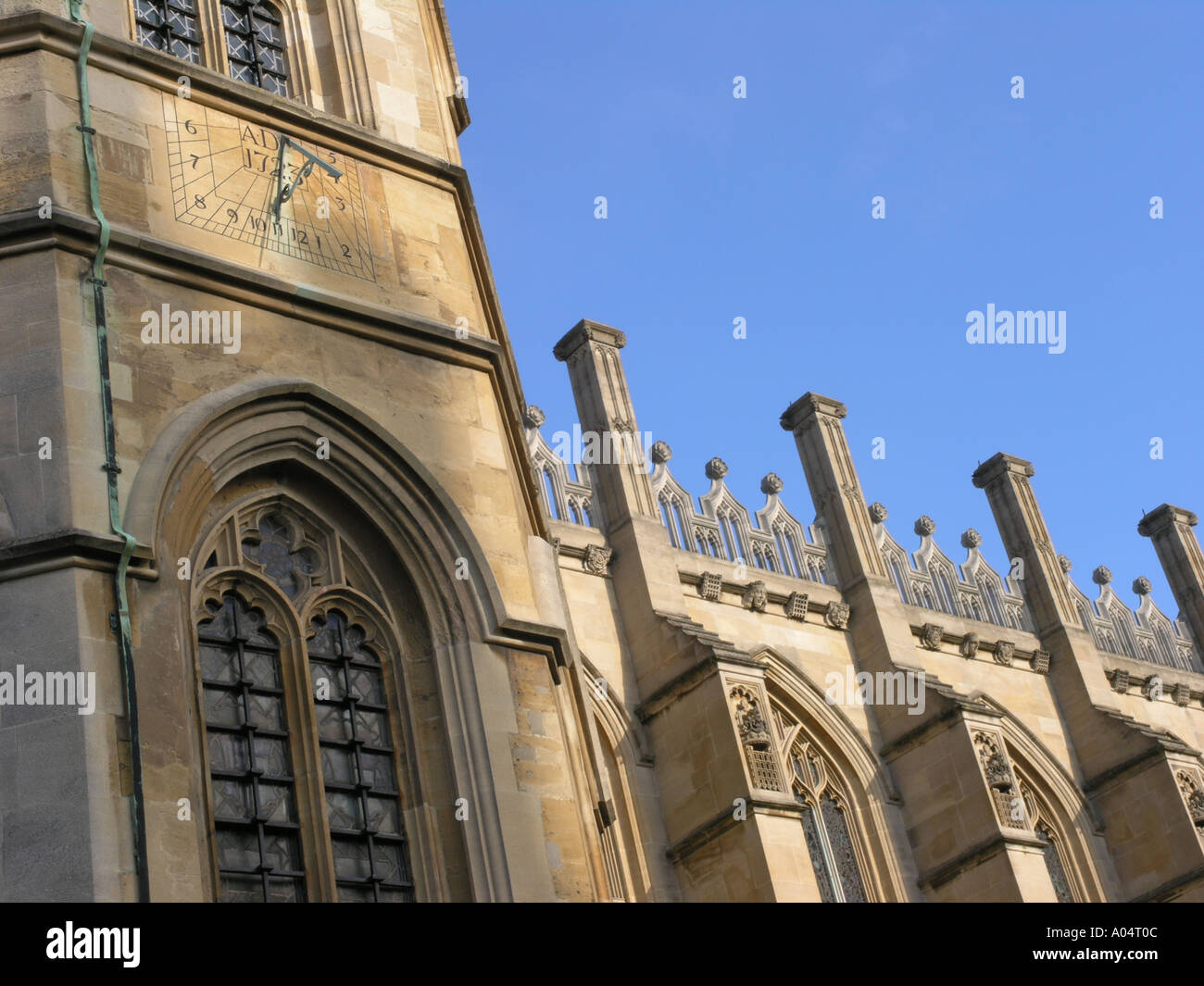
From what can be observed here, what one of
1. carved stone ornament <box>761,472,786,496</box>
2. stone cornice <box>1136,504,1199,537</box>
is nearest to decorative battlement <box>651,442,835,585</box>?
carved stone ornament <box>761,472,786,496</box>

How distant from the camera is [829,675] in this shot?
68.5ft

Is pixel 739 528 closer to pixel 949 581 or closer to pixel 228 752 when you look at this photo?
pixel 949 581

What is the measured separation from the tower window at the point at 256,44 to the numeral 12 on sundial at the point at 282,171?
36.2 inches

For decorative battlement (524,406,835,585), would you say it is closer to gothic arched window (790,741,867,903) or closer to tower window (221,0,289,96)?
gothic arched window (790,741,867,903)

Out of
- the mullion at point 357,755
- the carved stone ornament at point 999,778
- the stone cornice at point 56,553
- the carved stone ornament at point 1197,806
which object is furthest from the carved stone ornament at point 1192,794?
the stone cornice at point 56,553

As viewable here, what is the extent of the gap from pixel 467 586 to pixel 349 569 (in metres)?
0.66

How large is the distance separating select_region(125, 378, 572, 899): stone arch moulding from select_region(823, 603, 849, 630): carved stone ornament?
11.4 m

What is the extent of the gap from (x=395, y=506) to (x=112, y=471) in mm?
1808

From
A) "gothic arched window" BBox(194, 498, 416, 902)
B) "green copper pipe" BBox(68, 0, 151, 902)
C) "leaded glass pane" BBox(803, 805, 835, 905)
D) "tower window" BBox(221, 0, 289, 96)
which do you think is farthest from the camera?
"leaded glass pane" BBox(803, 805, 835, 905)

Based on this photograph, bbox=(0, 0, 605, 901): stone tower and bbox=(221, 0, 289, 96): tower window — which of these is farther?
bbox=(221, 0, 289, 96): tower window

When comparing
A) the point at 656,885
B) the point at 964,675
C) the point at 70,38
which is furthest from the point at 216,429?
the point at 964,675

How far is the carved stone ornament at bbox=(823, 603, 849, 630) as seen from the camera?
21422 mm
